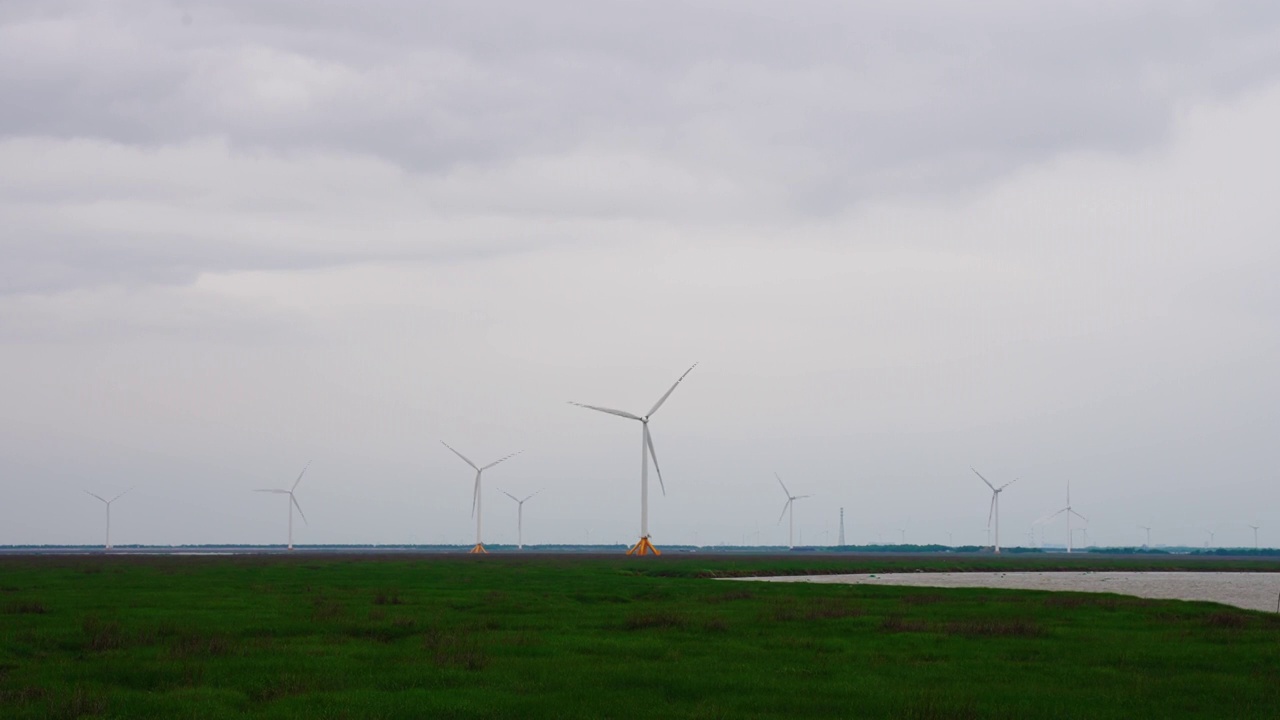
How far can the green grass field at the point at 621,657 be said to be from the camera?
26094 millimetres

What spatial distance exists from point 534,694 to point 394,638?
1262 centimetres

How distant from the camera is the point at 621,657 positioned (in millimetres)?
33938

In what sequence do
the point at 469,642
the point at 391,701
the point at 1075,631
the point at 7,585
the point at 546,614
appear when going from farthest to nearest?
the point at 7,585 → the point at 546,614 → the point at 1075,631 → the point at 469,642 → the point at 391,701

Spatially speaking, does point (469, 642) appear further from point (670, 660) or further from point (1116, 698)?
point (1116, 698)

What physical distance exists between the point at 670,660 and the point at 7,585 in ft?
159

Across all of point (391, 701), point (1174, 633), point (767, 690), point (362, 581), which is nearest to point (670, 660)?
point (767, 690)

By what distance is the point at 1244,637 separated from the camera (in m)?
39.5

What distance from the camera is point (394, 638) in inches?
1528

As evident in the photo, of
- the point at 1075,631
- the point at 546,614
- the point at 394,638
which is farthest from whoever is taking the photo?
the point at 546,614

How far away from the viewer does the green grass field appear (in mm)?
26094

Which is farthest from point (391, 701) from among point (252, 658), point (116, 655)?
point (116, 655)

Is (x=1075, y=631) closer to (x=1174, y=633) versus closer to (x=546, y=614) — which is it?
(x=1174, y=633)

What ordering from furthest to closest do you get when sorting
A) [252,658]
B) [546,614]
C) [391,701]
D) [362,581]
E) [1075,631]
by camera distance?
[362,581], [546,614], [1075,631], [252,658], [391,701]

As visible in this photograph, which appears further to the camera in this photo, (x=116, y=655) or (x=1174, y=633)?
(x=1174, y=633)
